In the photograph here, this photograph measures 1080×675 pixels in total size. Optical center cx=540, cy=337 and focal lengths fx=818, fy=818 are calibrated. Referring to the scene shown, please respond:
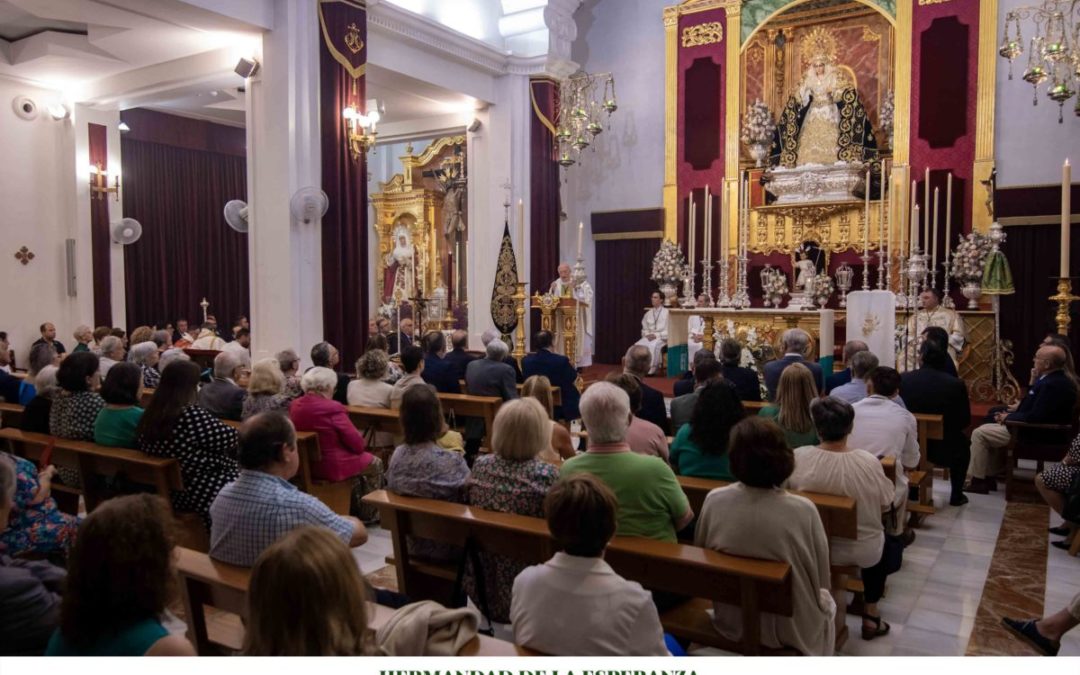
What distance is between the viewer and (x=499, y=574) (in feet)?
9.85

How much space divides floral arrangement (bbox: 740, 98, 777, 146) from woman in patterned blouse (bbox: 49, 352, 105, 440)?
9.34 meters

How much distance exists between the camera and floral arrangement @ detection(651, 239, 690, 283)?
11.1 meters

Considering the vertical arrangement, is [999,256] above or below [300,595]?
above

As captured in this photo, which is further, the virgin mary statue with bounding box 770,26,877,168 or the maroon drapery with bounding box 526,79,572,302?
the maroon drapery with bounding box 526,79,572,302

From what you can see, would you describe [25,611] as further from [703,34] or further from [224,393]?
[703,34]

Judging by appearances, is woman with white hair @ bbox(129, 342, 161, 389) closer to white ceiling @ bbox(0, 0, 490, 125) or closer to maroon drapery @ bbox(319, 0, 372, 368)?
maroon drapery @ bbox(319, 0, 372, 368)

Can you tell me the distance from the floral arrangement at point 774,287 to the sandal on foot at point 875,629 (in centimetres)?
767

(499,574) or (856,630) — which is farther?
(856,630)

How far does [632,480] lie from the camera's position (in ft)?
9.11

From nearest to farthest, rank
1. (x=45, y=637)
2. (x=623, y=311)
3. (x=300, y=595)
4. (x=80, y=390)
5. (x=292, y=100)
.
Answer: (x=300, y=595), (x=45, y=637), (x=80, y=390), (x=292, y=100), (x=623, y=311)

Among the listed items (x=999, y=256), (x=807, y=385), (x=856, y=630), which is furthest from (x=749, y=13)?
(x=856, y=630)

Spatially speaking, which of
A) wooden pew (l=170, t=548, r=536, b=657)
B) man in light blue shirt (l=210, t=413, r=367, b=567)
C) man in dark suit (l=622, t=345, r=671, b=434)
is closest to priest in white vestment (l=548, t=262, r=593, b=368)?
man in dark suit (l=622, t=345, r=671, b=434)

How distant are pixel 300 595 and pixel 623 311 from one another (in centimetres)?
1141

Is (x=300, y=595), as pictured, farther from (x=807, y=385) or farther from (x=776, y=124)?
(x=776, y=124)
